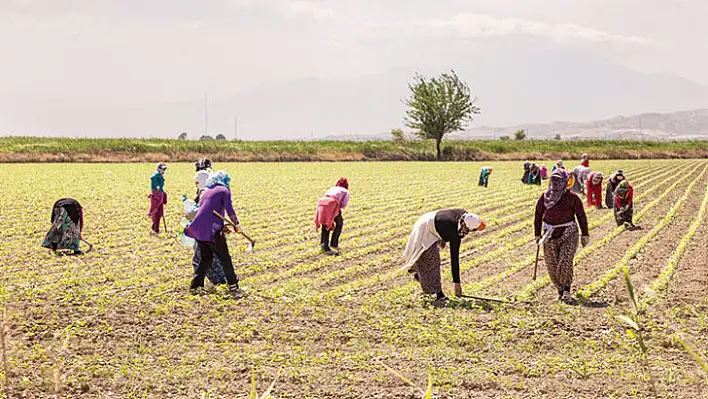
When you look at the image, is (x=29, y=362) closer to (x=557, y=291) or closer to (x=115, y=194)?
(x=557, y=291)

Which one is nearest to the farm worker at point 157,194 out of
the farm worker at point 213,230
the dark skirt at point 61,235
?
the dark skirt at point 61,235

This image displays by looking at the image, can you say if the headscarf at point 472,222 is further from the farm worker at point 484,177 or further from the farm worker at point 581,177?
the farm worker at point 484,177

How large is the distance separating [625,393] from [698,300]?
4.17 m

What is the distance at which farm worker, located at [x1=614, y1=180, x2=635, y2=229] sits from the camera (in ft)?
55.9

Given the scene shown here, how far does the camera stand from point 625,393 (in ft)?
20.9

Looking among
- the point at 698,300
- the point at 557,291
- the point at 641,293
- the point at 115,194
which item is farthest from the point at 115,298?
the point at 115,194

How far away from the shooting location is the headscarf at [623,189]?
55.8 ft

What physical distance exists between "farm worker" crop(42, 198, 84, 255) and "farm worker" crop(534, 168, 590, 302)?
335 inches

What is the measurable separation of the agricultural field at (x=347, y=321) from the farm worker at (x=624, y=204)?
0.49 m

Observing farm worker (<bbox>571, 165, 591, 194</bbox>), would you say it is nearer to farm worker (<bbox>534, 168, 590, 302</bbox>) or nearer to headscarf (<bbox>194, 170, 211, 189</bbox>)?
farm worker (<bbox>534, 168, 590, 302</bbox>)

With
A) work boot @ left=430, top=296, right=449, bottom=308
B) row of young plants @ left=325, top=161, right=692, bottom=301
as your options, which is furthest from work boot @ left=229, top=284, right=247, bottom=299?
work boot @ left=430, top=296, right=449, bottom=308

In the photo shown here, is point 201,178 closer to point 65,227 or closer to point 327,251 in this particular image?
point 327,251

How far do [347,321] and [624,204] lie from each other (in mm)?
10877

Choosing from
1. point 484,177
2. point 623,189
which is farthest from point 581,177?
point 484,177
